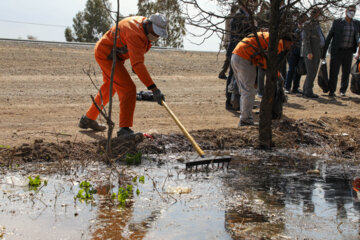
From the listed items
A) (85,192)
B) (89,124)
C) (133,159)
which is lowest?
(85,192)

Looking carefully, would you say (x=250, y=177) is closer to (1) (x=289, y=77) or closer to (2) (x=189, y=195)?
(2) (x=189, y=195)

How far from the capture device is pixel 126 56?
730 cm

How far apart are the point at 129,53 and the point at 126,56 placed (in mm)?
642

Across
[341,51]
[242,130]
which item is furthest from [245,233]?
[341,51]

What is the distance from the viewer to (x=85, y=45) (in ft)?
61.5

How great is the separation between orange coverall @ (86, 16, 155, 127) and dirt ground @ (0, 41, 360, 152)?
0.68 meters

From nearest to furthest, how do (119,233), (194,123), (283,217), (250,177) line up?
(119,233), (283,217), (250,177), (194,123)

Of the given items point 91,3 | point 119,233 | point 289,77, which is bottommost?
point 119,233

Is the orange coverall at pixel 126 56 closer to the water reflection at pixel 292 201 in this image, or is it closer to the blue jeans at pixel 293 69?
the water reflection at pixel 292 201

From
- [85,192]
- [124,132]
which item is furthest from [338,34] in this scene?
[85,192]

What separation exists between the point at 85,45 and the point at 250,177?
13.7m

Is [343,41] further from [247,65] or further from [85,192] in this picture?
[85,192]

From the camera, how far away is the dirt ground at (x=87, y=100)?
8.17 metres

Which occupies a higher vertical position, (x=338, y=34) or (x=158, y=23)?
(x=338, y=34)
